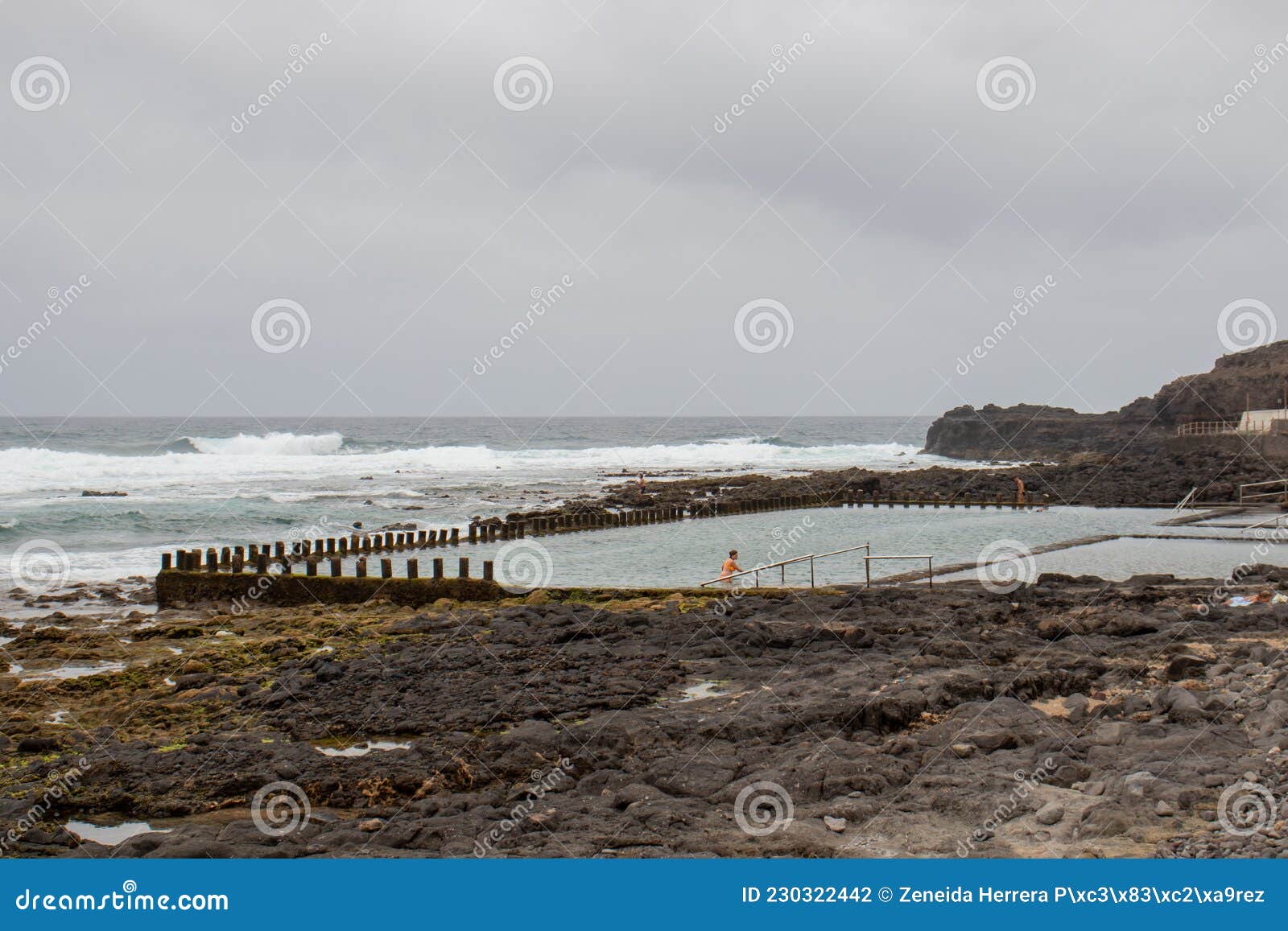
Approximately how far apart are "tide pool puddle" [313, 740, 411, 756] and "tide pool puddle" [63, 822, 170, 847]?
6.31 ft

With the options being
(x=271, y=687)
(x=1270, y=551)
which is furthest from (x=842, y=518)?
(x=271, y=687)

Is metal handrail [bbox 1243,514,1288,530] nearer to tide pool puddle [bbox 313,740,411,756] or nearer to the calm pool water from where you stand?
the calm pool water

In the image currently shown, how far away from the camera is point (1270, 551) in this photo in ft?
80.6

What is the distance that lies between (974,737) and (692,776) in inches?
104

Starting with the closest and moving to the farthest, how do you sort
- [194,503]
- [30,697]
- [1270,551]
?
[30,697], [1270,551], [194,503]

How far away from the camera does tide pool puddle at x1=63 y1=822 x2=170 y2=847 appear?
8273mm

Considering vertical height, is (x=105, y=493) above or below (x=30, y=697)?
above

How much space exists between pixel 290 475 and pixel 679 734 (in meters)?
62.6

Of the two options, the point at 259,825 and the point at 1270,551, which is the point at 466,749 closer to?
the point at 259,825

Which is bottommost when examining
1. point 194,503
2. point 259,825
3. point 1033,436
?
point 259,825

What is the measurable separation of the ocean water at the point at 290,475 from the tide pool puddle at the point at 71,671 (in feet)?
34.9

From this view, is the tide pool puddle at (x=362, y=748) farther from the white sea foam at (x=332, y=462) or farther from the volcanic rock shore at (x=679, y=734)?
the white sea foam at (x=332, y=462)

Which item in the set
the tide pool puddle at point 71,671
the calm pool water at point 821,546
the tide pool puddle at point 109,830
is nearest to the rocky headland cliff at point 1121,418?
the calm pool water at point 821,546

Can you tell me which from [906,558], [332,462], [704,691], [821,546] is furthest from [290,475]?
[704,691]
